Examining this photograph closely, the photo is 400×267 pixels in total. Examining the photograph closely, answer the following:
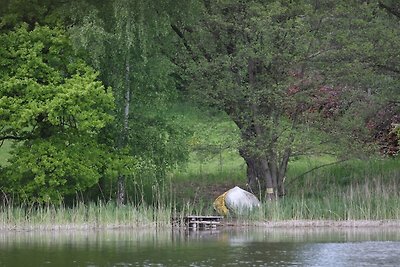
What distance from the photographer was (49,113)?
2662 cm

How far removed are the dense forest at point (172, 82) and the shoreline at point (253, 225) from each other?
55.1 inches

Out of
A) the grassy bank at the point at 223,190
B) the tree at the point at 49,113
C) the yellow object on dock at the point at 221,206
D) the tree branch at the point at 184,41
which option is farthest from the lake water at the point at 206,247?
the tree branch at the point at 184,41

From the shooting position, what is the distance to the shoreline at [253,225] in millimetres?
26109

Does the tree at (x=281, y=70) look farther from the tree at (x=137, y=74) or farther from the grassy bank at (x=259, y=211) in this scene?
the grassy bank at (x=259, y=211)

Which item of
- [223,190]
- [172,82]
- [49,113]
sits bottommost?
[223,190]

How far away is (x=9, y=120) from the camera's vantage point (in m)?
27.2

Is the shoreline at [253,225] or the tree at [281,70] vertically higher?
the tree at [281,70]

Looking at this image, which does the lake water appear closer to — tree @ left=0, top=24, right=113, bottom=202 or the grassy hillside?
the grassy hillside

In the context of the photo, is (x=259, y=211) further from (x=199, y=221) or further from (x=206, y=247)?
(x=206, y=247)

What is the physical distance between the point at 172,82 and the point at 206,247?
876 cm

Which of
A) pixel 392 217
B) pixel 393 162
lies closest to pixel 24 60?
pixel 392 217

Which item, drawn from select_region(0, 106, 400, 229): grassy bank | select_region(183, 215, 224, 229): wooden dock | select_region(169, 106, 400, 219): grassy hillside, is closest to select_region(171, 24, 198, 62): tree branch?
select_region(169, 106, 400, 219): grassy hillside

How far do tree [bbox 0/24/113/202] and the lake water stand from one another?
2189 mm

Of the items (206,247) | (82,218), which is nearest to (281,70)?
(82,218)
